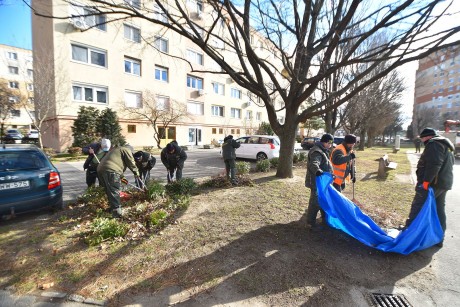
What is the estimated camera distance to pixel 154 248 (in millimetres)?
3242

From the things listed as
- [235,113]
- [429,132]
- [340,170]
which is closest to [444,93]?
[235,113]

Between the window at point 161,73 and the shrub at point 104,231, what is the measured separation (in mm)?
21452

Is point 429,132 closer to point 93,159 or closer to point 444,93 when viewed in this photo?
point 93,159

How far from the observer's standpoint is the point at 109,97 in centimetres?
1867

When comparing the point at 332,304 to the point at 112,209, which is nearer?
the point at 332,304

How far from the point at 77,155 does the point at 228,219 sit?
14.5 metres

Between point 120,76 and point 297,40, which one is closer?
point 297,40

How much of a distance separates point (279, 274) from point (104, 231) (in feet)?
8.81

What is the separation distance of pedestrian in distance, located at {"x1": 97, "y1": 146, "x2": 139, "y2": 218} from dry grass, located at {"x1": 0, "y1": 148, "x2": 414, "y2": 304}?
2.25 feet

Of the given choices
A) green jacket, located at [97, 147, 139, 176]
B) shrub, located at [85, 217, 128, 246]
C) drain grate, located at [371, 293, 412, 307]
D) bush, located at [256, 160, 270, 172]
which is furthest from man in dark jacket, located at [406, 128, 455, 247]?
bush, located at [256, 160, 270, 172]

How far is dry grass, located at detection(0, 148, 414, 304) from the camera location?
8.40 feet

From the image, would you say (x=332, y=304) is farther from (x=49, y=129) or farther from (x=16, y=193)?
(x=49, y=129)

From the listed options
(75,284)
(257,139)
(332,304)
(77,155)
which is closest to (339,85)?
(257,139)

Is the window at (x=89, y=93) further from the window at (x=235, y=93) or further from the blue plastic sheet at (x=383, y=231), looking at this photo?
the blue plastic sheet at (x=383, y=231)
